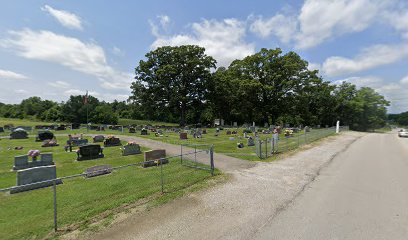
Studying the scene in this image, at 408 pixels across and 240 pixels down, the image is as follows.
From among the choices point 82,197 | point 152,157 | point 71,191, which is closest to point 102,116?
point 152,157

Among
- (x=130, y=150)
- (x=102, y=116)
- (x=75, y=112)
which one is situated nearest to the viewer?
(x=130, y=150)

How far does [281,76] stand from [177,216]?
51.4 meters

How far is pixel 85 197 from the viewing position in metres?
8.34

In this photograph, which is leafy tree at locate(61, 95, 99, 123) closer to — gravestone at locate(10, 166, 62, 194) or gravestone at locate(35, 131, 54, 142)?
gravestone at locate(35, 131, 54, 142)

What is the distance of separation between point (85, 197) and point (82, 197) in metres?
0.11

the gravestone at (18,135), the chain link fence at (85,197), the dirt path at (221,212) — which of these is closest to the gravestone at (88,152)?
the chain link fence at (85,197)

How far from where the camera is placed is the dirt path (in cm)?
573

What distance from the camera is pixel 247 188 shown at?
9.20 m

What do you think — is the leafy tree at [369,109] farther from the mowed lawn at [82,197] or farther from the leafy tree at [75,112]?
the leafy tree at [75,112]

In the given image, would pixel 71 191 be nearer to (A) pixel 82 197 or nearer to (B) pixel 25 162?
(A) pixel 82 197

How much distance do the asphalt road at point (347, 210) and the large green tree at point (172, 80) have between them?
4479cm

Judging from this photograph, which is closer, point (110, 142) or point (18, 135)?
point (110, 142)

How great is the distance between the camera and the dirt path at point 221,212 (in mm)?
5727

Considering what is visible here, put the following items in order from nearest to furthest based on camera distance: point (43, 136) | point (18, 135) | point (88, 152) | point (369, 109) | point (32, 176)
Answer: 1. point (32, 176)
2. point (88, 152)
3. point (43, 136)
4. point (18, 135)
5. point (369, 109)
